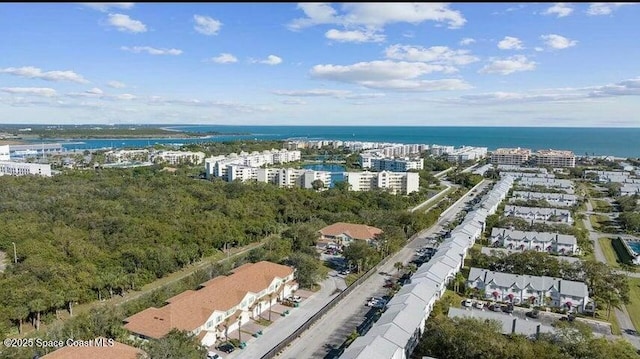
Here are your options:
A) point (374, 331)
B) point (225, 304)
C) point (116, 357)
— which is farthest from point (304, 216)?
point (116, 357)

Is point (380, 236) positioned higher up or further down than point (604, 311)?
higher up

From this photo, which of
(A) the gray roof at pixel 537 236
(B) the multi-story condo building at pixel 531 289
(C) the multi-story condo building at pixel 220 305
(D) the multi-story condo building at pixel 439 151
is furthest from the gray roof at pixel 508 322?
(D) the multi-story condo building at pixel 439 151

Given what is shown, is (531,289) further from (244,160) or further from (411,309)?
(244,160)

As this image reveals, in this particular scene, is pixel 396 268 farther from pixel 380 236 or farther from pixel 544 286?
pixel 544 286

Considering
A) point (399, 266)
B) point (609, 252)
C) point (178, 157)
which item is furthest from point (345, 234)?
point (178, 157)

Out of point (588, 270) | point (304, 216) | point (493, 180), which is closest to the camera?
point (588, 270)

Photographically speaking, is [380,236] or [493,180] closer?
[380,236]

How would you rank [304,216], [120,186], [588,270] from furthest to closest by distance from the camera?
[120,186]
[304,216]
[588,270]
